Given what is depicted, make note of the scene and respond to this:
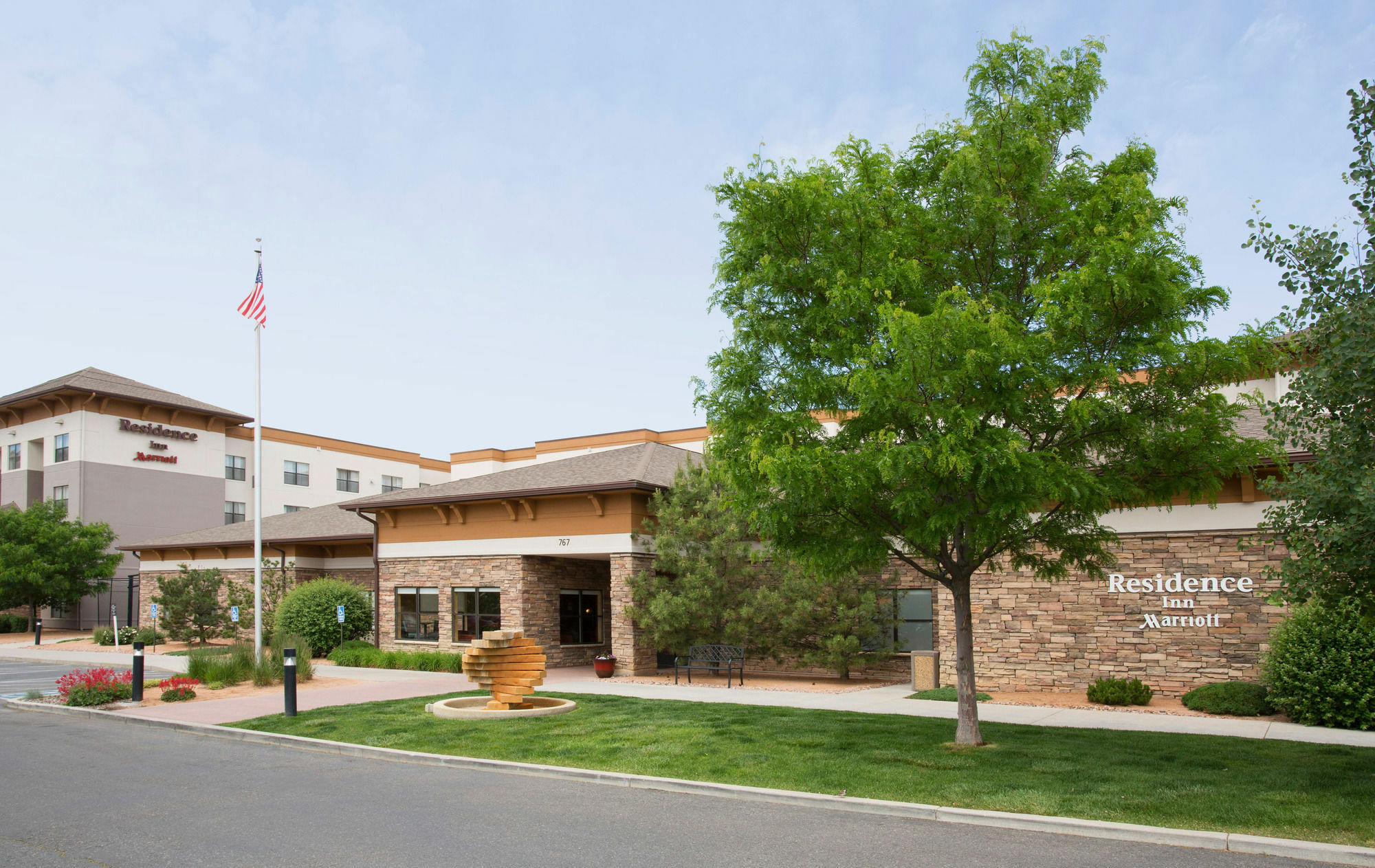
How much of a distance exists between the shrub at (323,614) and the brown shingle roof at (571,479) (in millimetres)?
2644

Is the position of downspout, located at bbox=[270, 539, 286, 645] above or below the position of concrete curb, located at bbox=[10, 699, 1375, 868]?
above

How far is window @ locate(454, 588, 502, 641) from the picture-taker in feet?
85.8

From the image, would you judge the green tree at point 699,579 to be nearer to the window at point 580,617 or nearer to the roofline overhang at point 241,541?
the window at point 580,617

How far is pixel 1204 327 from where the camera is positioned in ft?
36.7

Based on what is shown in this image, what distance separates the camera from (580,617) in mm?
27266

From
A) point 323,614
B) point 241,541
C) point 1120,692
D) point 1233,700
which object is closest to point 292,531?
point 241,541

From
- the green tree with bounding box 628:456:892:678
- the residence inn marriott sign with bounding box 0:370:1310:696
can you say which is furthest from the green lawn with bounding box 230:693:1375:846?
the green tree with bounding box 628:456:892:678

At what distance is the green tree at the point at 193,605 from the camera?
111 ft

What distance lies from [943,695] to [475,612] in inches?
548

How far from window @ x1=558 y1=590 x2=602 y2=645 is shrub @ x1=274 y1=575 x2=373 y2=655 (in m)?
6.59

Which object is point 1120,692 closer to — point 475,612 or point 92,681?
point 475,612

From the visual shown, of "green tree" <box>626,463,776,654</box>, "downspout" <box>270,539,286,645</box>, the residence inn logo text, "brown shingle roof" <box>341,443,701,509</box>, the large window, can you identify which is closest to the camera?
the residence inn logo text

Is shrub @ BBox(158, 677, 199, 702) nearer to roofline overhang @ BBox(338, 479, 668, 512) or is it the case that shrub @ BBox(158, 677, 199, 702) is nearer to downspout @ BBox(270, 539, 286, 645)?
roofline overhang @ BBox(338, 479, 668, 512)

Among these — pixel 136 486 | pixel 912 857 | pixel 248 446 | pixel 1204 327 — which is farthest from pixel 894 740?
pixel 248 446
